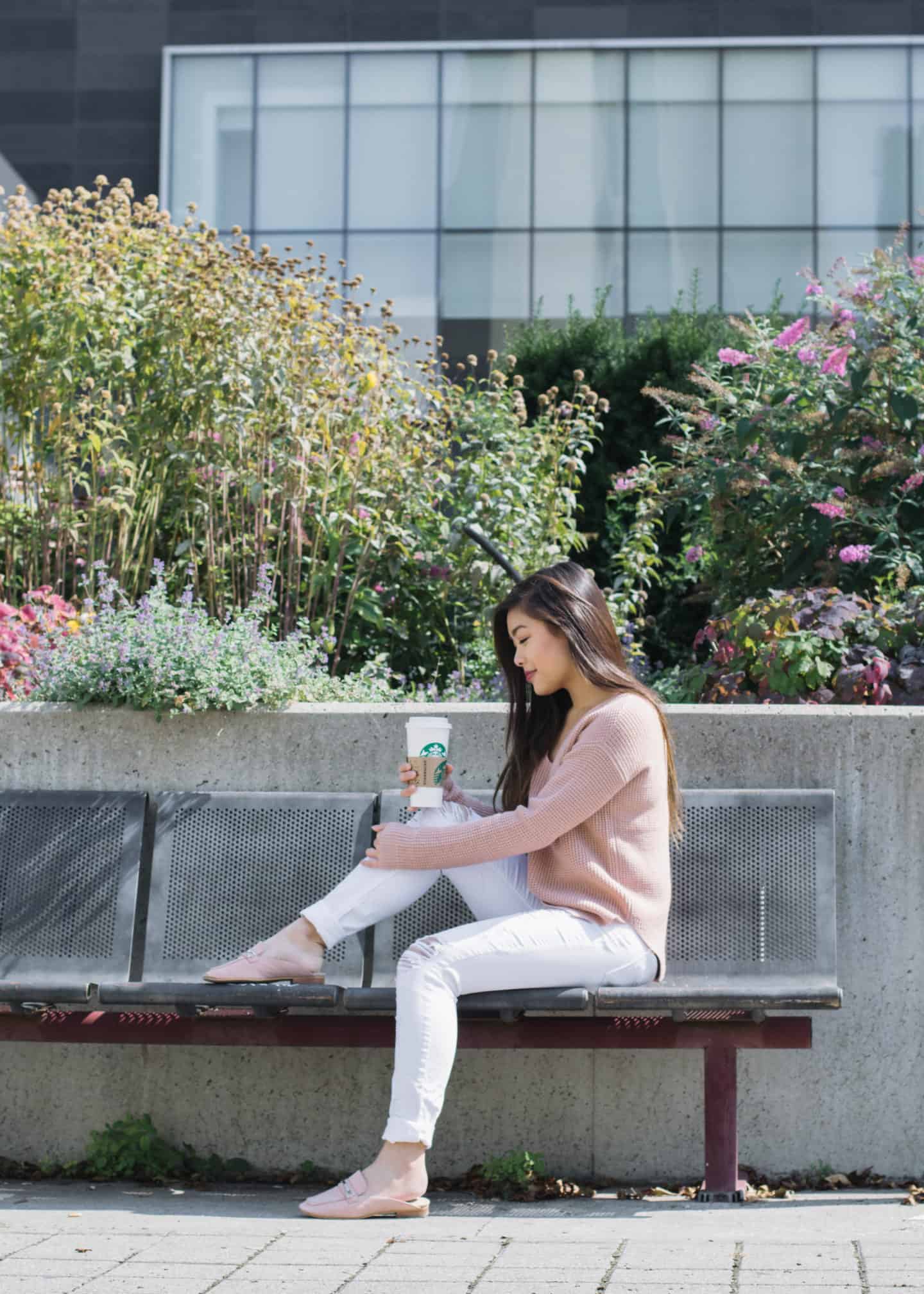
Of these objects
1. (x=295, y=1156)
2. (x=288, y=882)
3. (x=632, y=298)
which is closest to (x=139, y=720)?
(x=288, y=882)

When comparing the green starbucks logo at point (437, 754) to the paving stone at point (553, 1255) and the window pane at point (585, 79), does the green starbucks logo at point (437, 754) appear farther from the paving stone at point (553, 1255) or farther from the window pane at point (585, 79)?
the window pane at point (585, 79)

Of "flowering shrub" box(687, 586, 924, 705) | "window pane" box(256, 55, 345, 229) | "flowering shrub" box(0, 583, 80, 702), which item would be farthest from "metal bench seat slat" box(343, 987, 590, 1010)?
"window pane" box(256, 55, 345, 229)

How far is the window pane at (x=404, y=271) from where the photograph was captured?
17406 millimetres

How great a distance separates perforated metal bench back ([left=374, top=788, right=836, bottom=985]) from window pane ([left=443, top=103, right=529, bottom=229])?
14739mm

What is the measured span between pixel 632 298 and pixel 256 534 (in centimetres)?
1238

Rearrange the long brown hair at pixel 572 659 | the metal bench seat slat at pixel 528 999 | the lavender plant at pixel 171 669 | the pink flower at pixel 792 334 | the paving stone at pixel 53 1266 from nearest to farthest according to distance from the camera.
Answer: the paving stone at pixel 53 1266 < the metal bench seat slat at pixel 528 999 < the long brown hair at pixel 572 659 < the lavender plant at pixel 171 669 < the pink flower at pixel 792 334

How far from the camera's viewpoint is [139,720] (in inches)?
161

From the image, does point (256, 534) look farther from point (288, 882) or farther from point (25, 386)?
point (288, 882)

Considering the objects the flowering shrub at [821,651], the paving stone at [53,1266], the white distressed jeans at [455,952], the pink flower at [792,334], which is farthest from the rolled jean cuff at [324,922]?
the pink flower at [792,334]

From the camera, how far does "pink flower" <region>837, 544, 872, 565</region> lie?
5117 millimetres

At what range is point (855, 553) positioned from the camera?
5.13 metres

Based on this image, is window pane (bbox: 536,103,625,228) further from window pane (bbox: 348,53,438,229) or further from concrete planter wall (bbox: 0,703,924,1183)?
concrete planter wall (bbox: 0,703,924,1183)

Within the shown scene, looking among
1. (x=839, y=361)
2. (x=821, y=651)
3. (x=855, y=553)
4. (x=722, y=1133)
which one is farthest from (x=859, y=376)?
(x=722, y=1133)

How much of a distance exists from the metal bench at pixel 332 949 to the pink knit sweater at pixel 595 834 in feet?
0.65
